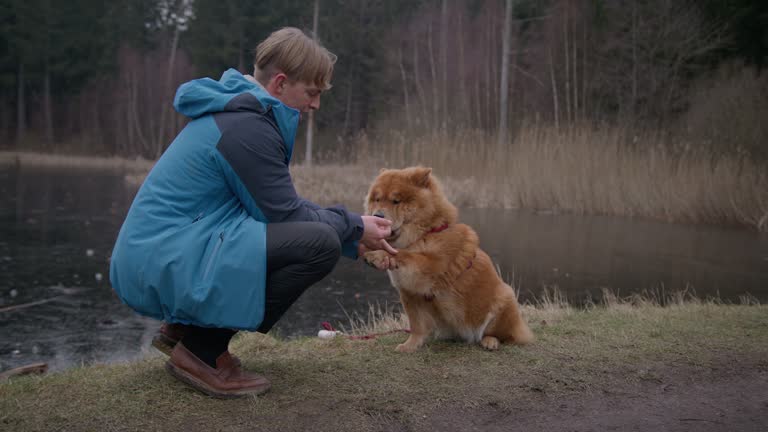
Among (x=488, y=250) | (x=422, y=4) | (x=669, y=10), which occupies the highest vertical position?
(x=422, y=4)

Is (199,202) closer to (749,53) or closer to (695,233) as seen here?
(695,233)

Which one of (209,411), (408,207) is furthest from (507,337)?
(209,411)

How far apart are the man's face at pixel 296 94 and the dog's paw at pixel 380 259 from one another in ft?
2.98

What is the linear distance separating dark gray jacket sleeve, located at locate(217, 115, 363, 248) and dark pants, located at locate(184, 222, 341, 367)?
0.08m

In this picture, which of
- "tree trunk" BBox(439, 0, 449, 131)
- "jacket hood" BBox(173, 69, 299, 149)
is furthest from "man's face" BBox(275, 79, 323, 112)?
"tree trunk" BBox(439, 0, 449, 131)

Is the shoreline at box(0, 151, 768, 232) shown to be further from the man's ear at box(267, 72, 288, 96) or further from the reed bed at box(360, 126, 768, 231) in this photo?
the man's ear at box(267, 72, 288, 96)

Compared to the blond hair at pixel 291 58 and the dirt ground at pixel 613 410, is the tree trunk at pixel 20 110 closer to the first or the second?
the blond hair at pixel 291 58

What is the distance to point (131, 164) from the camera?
99.9ft

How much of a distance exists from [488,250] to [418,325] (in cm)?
655

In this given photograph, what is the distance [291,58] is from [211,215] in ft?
2.79

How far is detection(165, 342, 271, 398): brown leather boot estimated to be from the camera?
287 centimetres

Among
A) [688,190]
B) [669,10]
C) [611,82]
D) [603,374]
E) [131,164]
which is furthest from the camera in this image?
[131,164]

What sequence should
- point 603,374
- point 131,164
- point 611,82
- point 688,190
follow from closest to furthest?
point 603,374 → point 688,190 → point 611,82 → point 131,164

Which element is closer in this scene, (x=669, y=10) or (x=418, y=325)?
(x=418, y=325)
